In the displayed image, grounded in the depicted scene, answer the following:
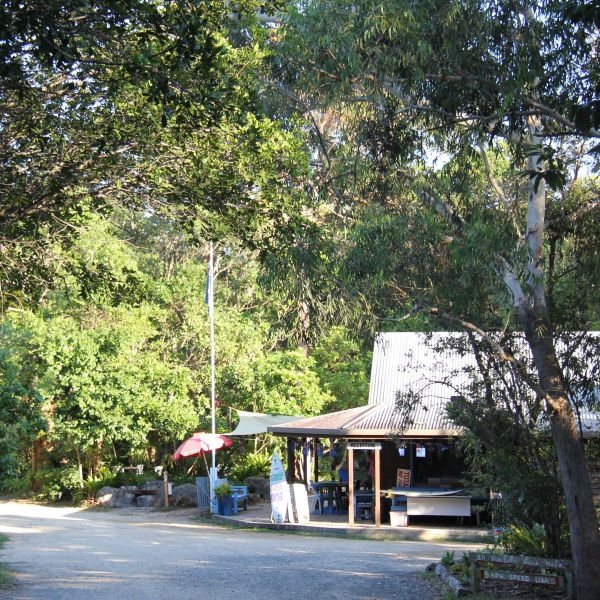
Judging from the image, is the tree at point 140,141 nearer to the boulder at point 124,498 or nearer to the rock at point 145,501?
the rock at point 145,501

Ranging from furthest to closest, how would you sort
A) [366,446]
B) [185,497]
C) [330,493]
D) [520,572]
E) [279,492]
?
[185,497] → [330,493] → [279,492] → [366,446] → [520,572]

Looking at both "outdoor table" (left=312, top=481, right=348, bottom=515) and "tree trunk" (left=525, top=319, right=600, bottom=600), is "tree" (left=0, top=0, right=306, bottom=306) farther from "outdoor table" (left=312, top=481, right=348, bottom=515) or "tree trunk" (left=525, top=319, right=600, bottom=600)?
"outdoor table" (left=312, top=481, right=348, bottom=515)

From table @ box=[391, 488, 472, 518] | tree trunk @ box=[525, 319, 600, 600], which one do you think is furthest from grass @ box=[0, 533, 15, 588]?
table @ box=[391, 488, 472, 518]

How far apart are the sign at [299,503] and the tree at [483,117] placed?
11.5 meters

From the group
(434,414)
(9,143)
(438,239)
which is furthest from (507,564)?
(434,414)

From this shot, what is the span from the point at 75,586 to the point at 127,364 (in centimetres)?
1687

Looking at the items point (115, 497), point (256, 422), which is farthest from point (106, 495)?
point (256, 422)

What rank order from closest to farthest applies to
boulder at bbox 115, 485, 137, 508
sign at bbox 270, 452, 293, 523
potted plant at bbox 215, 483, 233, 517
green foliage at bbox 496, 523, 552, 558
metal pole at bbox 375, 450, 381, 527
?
1. green foliage at bbox 496, 523, 552, 558
2. metal pole at bbox 375, 450, 381, 527
3. sign at bbox 270, 452, 293, 523
4. potted plant at bbox 215, 483, 233, 517
5. boulder at bbox 115, 485, 137, 508

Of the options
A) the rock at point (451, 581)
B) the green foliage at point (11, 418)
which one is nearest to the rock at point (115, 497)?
the green foliage at point (11, 418)

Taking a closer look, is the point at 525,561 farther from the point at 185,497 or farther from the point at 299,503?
the point at 185,497

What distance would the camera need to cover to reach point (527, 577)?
32.0ft

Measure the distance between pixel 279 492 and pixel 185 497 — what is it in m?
7.24

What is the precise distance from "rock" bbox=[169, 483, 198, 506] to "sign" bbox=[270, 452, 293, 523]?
6.77 metres

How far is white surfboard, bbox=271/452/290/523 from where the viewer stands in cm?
2145
